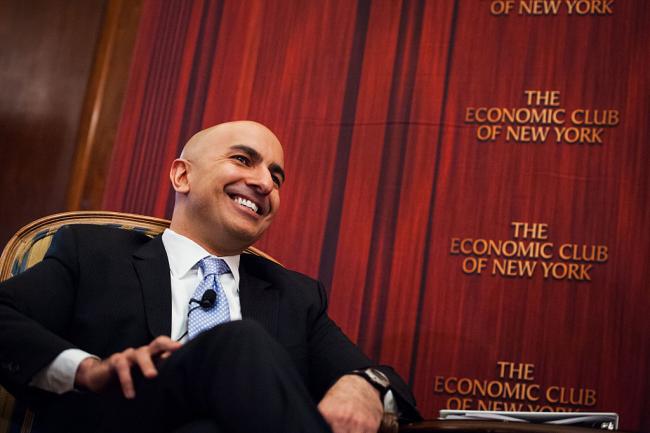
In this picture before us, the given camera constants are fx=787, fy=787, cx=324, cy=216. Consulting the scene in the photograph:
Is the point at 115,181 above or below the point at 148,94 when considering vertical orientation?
below

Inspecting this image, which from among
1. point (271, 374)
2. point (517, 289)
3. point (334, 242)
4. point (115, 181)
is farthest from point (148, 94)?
point (271, 374)

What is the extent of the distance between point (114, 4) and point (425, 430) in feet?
7.05

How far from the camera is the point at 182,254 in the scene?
6.40 feet

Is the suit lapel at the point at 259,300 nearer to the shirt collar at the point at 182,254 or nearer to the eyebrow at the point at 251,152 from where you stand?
the shirt collar at the point at 182,254

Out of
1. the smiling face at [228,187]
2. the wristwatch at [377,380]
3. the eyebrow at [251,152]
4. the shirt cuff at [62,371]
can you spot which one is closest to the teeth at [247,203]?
the smiling face at [228,187]

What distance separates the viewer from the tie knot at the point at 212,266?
6.34 ft

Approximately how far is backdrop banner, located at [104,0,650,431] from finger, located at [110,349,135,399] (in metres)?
1.28

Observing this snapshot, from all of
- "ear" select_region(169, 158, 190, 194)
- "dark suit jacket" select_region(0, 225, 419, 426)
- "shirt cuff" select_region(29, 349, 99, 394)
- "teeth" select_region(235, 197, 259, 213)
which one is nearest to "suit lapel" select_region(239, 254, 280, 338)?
"dark suit jacket" select_region(0, 225, 419, 426)

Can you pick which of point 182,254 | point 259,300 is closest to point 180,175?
point 182,254

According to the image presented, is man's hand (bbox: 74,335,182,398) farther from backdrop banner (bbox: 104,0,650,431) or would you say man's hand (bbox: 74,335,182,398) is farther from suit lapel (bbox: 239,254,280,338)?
backdrop banner (bbox: 104,0,650,431)

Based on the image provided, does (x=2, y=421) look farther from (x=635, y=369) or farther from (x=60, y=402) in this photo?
(x=635, y=369)

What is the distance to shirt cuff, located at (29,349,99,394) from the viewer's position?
1409 millimetres

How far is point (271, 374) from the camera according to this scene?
1.22 meters

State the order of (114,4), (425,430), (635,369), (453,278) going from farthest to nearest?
1. (114,4)
2. (453,278)
3. (635,369)
4. (425,430)
